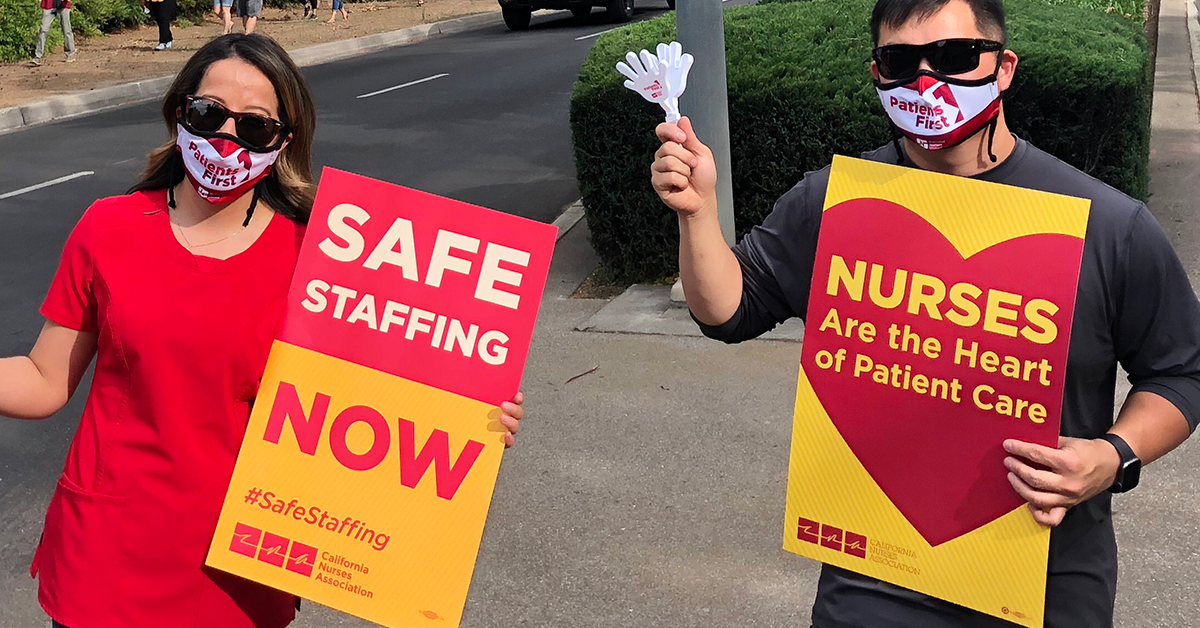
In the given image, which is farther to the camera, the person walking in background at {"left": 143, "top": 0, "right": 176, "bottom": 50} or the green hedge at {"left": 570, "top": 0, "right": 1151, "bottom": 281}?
the person walking in background at {"left": 143, "top": 0, "right": 176, "bottom": 50}

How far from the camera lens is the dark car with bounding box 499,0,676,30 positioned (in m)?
24.3

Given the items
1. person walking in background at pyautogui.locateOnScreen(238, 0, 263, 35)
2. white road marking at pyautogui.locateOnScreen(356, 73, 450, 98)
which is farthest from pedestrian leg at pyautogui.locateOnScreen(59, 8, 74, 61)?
white road marking at pyautogui.locateOnScreen(356, 73, 450, 98)

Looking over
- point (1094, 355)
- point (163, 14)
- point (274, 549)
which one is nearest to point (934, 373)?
point (1094, 355)

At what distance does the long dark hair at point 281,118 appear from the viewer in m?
2.51

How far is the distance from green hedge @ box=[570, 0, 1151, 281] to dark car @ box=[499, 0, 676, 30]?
1620 centimetres

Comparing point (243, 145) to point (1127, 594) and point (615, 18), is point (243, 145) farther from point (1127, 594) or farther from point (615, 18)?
point (615, 18)

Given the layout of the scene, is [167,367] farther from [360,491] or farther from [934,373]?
[934,373]

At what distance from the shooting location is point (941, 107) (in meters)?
2.21

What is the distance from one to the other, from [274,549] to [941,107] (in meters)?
1.42

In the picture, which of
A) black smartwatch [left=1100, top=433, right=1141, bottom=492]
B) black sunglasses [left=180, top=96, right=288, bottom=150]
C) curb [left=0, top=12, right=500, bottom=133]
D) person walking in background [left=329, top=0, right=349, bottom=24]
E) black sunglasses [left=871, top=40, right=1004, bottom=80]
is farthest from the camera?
person walking in background [left=329, top=0, right=349, bottom=24]

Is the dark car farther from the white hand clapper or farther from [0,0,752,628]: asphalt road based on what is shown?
the white hand clapper

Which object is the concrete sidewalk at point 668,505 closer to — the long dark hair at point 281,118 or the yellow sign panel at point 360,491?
the yellow sign panel at point 360,491

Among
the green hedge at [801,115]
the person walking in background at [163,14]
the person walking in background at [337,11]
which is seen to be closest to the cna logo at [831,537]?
the green hedge at [801,115]

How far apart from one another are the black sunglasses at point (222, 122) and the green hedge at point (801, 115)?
4.94 m
